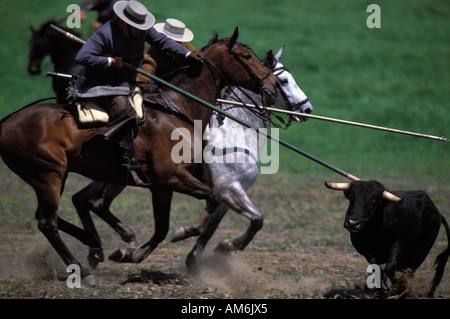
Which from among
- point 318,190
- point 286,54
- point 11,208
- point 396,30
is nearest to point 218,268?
point 11,208

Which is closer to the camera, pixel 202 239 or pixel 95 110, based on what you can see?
pixel 95 110

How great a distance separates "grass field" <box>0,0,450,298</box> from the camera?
8072mm

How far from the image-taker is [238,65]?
7.79 m

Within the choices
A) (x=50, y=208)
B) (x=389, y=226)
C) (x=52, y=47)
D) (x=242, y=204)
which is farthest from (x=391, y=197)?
(x=52, y=47)

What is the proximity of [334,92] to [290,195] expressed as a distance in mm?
11885

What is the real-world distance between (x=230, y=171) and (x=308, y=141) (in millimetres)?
12869

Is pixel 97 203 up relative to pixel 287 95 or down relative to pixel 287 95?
down

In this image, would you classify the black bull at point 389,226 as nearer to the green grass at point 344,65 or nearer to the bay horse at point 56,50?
the bay horse at point 56,50

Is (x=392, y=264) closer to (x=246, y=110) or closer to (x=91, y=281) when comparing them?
(x=246, y=110)

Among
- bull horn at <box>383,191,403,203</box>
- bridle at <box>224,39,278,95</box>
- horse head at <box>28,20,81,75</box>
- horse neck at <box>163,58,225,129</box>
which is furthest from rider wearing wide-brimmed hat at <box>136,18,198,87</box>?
horse head at <box>28,20,81,75</box>

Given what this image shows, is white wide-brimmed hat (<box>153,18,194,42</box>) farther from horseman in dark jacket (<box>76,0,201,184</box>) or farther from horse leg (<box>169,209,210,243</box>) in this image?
horse leg (<box>169,209,210,243</box>)

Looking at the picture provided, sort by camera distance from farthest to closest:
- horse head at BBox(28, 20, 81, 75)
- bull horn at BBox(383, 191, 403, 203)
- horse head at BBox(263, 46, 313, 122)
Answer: horse head at BBox(28, 20, 81, 75)
horse head at BBox(263, 46, 313, 122)
bull horn at BBox(383, 191, 403, 203)

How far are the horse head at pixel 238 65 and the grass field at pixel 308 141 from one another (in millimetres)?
2208

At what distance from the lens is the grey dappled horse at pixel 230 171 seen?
7746mm
